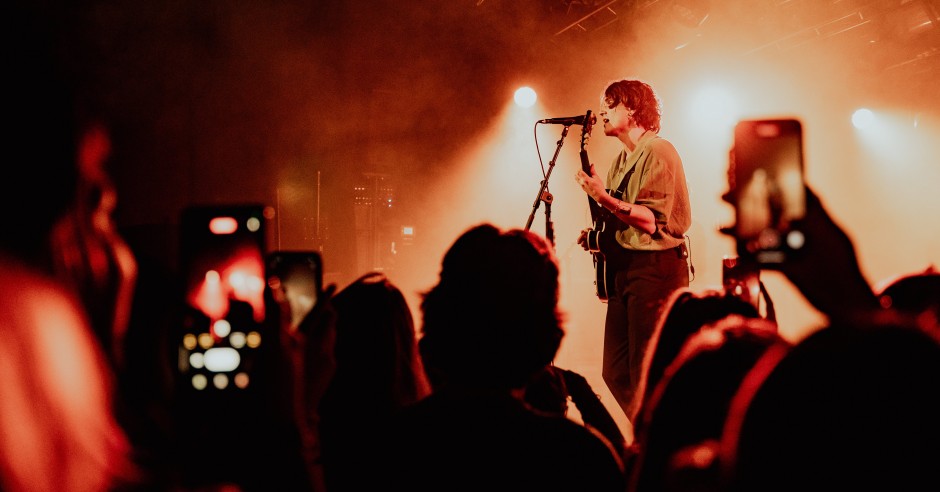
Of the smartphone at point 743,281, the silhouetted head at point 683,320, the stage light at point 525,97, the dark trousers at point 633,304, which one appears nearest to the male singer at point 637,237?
the dark trousers at point 633,304

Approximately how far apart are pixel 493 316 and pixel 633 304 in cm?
194

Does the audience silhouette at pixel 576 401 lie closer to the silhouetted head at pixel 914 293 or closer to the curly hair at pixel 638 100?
the silhouetted head at pixel 914 293

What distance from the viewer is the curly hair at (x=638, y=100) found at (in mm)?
3105

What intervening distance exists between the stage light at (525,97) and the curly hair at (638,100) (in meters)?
3.19

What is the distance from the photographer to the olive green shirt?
2920 mm

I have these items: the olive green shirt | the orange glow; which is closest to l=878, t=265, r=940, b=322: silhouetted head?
the orange glow

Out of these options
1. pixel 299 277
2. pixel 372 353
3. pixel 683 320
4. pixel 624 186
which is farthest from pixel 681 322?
pixel 624 186

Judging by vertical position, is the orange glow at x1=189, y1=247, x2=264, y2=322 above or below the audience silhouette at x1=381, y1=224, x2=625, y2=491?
above

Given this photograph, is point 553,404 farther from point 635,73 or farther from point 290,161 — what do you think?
point 635,73

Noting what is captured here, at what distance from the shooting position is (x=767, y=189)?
1028mm

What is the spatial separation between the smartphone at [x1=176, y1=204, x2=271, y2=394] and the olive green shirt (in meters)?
2.19

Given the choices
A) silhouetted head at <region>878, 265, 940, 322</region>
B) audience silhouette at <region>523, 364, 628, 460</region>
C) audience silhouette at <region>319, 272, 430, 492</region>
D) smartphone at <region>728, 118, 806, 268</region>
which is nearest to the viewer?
smartphone at <region>728, 118, 806, 268</region>

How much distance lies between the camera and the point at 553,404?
1.78 meters

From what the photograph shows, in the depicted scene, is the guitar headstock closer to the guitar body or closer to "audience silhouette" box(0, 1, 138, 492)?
the guitar body
